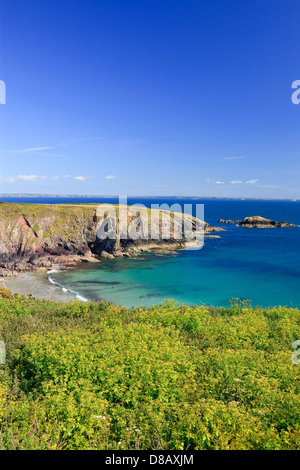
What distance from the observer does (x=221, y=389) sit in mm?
10164

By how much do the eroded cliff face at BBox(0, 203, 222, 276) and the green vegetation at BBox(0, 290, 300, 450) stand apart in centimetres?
4159

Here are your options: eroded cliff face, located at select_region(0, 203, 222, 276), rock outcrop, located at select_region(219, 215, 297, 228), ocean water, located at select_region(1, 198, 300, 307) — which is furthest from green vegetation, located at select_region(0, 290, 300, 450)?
rock outcrop, located at select_region(219, 215, 297, 228)

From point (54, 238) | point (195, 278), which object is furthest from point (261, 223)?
point (54, 238)

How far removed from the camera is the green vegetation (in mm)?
7508

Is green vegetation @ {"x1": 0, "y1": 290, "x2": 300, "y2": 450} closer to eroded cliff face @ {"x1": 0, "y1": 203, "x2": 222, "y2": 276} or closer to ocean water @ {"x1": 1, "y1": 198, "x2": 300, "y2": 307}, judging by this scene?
ocean water @ {"x1": 1, "y1": 198, "x2": 300, "y2": 307}

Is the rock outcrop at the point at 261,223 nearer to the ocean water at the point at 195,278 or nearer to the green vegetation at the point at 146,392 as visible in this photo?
the ocean water at the point at 195,278

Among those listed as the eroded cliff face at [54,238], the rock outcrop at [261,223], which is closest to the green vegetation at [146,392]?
the eroded cliff face at [54,238]

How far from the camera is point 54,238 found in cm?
5950

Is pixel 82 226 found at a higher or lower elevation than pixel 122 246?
higher

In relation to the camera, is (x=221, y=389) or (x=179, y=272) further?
(x=179, y=272)

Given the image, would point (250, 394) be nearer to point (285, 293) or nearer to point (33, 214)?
point (285, 293)

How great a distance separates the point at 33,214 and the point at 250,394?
2320 inches

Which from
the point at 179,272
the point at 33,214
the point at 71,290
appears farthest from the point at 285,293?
the point at 33,214
